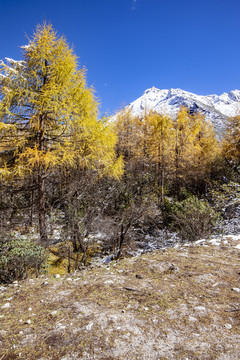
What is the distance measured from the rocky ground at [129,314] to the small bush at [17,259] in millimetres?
1354

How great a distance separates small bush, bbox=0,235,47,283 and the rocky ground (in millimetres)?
1354

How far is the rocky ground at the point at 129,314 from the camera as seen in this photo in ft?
5.43

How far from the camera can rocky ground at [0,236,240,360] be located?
1655 millimetres

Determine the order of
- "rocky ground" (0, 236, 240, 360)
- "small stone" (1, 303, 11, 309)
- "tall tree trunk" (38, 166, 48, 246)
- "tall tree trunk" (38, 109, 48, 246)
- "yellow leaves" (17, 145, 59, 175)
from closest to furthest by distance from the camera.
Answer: "rocky ground" (0, 236, 240, 360) → "small stone" (1, 303, 11, 309) → "yellow leaves" (17, 145, 59, 175) → "tall tree trunk" (38, 109, 48, 246) → "tall tree trunk" (38, 166, 48, 246)

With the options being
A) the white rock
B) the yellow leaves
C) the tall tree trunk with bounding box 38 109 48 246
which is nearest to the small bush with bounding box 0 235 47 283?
the tall tree trunk with bounding box 38 109 48 246

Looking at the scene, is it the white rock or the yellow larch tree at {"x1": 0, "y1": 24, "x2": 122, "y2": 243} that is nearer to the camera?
the white rock

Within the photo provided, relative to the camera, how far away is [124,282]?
297cm

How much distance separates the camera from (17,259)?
4586mm

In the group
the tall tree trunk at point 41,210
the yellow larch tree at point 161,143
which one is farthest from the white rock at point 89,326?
the yellow larch tree at point 161,143

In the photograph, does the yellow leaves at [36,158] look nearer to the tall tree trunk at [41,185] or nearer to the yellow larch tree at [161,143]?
the tall tree trunk at [41,185]

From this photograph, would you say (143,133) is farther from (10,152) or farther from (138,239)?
(10,152)

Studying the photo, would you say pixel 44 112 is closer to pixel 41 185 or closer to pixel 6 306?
pixel 41 185

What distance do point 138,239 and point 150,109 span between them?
10.6m

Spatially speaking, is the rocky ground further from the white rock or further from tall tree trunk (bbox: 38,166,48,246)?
tall tree trunk (bbox: 38,166,48,246)
